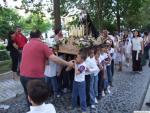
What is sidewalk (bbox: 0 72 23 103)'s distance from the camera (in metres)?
11.7

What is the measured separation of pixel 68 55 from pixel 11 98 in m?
1.99

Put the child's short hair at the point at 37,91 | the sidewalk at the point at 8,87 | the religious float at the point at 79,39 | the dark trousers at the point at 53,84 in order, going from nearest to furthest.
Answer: the child's short hair at the point at 37,91 → the religious float at the point at 79,39 → the dark trousers at the point at 53,84 → the sidewalk at the point at 8,87

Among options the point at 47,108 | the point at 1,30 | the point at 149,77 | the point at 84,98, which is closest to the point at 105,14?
the point at 1,30

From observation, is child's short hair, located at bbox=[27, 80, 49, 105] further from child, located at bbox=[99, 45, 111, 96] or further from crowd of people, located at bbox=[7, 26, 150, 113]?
child, located at bbox=[99, 45, 111, 96]

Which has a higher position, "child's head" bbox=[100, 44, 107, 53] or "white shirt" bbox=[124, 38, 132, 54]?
"child's head" bbox=[100, 44, 107, 53]

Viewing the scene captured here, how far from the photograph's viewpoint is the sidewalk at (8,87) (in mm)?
11719

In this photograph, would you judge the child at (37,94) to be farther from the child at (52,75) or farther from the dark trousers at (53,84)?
the dark trousers at (53,84)

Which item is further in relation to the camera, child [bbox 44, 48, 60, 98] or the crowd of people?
child [bbox 44, 48, 60, 98]

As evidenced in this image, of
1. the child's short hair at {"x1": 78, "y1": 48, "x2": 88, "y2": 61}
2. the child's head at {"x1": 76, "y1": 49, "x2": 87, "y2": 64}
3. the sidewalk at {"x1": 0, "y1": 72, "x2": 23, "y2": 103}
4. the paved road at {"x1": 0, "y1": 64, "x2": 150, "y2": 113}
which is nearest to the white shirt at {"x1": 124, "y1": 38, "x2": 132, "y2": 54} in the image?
the paved road at {"x1": 0, "y1": 64, "x2": 150, "y2": 113}

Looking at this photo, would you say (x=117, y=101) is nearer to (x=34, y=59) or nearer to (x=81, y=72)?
(x=81, y=72)

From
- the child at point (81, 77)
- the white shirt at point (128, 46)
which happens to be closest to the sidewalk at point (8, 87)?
the child at point (81, 77)

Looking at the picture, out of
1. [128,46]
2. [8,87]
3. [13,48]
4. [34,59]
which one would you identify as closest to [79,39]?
[34,59]

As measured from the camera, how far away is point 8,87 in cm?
1308

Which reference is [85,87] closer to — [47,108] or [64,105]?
[64,105]
